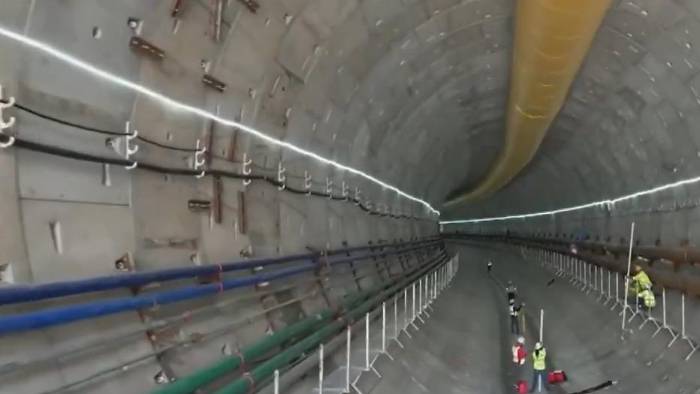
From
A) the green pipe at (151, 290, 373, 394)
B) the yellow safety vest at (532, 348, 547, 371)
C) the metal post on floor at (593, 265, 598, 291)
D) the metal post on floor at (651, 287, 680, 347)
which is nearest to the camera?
the green pipe at (151, 290, 373, 394)

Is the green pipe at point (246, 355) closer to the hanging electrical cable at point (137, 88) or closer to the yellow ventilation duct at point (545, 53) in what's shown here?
the hanging electrical cable at point (137, 88)

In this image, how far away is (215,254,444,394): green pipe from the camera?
20.3ft

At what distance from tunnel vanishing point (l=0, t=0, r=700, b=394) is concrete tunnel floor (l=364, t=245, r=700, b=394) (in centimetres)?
8

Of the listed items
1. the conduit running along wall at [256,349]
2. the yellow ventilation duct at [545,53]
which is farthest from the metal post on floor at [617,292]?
the conduit running along wall at [256,349]

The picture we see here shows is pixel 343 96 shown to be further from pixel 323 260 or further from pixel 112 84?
pixel 112 84

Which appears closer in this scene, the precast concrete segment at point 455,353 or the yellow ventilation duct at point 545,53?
the yellow ventilation duct at point 545,53

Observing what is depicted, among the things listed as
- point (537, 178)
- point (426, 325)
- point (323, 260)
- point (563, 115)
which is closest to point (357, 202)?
point (426, 325)

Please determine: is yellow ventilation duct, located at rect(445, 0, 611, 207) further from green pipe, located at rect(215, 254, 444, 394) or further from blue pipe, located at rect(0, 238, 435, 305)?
blue pipe, located at rect(0, 238, 435, 305)

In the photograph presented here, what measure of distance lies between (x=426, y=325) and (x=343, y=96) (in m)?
5.63

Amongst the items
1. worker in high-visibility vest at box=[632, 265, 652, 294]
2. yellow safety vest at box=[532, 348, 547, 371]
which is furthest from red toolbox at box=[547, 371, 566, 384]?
worker in high-visibility vest at box=[632, 265, 652, 294]

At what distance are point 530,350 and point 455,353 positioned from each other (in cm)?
232

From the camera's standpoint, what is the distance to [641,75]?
46.5ft

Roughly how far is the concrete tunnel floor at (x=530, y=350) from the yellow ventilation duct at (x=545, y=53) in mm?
4528

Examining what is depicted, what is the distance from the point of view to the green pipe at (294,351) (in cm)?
618
